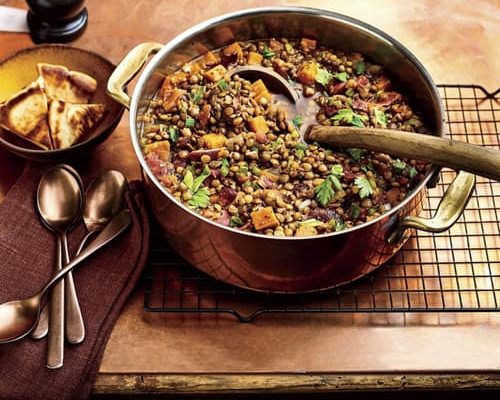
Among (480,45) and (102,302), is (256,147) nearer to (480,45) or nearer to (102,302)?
(102,302)

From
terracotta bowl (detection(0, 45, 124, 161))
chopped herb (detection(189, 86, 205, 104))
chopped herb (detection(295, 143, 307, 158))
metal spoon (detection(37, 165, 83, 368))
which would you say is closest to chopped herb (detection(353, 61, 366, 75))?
chopped herb (detection(295, 143, 307, 158))

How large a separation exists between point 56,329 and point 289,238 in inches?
24.9

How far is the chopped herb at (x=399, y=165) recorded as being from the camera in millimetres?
1833

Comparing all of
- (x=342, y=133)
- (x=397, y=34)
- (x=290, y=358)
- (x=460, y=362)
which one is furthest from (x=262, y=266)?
(x=397, y=34)

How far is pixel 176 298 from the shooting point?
1876mm

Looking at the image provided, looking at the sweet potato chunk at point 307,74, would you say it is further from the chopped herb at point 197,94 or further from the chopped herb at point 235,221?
the chopped herb at point 235,221

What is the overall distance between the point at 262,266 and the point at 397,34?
121cm

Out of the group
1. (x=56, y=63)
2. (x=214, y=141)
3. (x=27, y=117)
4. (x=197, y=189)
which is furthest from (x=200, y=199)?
(x=56, y=63)

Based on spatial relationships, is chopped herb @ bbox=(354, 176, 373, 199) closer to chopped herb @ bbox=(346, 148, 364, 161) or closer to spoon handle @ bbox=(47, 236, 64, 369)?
chopped herb @ bbox=(346, 148, 364, 161)

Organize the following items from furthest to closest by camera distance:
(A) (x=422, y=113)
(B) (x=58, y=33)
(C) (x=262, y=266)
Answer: (B) (x=58, y=33)
(A) (x=422, y=113)
(C) (x=262, y=266)

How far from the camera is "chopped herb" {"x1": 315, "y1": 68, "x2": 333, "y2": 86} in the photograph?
2035 millimetres

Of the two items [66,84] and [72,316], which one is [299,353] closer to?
[72,316]

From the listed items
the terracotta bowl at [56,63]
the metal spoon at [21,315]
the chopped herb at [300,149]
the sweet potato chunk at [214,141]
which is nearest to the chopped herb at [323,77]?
the chopped herb at [300,149]

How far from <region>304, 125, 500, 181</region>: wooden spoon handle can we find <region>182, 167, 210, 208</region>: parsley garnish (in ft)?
0.98
